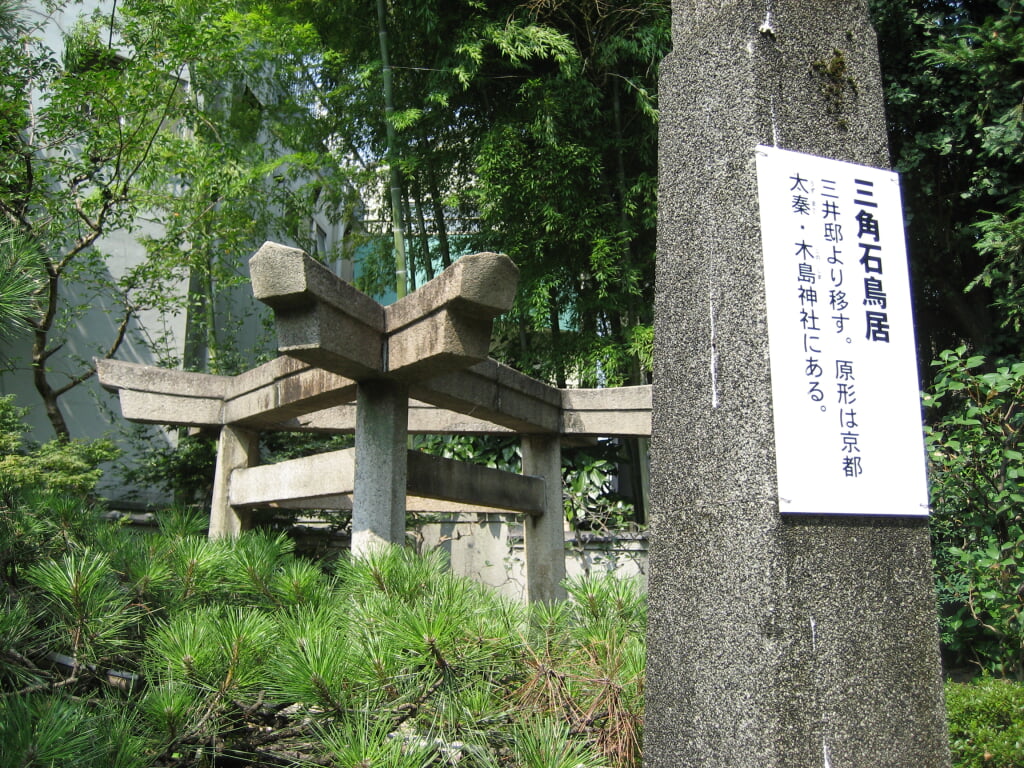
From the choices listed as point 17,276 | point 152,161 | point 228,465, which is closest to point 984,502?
point 17,276

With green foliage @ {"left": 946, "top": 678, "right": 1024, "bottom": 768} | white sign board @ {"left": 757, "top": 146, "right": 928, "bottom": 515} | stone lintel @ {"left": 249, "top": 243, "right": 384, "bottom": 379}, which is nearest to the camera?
white sign board @ {"left": 757, "top": 146, "right": 928, "bottom": 515}

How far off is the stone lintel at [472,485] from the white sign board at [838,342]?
2442mm

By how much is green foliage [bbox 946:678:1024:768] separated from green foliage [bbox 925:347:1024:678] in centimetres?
51

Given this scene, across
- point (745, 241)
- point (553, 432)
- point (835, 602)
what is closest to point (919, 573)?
point (835, 602)

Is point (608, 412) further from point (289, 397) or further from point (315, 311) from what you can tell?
point (315, 311)

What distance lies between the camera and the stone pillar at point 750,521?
2.13 meters

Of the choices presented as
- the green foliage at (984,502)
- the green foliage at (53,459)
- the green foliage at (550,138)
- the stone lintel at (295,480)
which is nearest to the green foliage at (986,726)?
the green foliage at (984,502)

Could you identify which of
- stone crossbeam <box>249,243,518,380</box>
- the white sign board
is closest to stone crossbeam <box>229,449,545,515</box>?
stone crossbeam <box>249,243,518,380</box>

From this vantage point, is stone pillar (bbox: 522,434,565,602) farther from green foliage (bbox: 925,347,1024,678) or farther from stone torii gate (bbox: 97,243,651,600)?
green foliage (bbox: 925,347,1024,678)

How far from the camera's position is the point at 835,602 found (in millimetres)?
2201

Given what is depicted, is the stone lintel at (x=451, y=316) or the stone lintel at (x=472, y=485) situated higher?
the stone lintel at (x=451, y=316)

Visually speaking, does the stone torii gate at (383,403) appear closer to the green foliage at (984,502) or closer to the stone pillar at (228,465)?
the stone pillar at (228,465)

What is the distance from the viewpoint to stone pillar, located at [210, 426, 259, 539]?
5.68 meters

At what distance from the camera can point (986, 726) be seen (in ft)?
10.4
